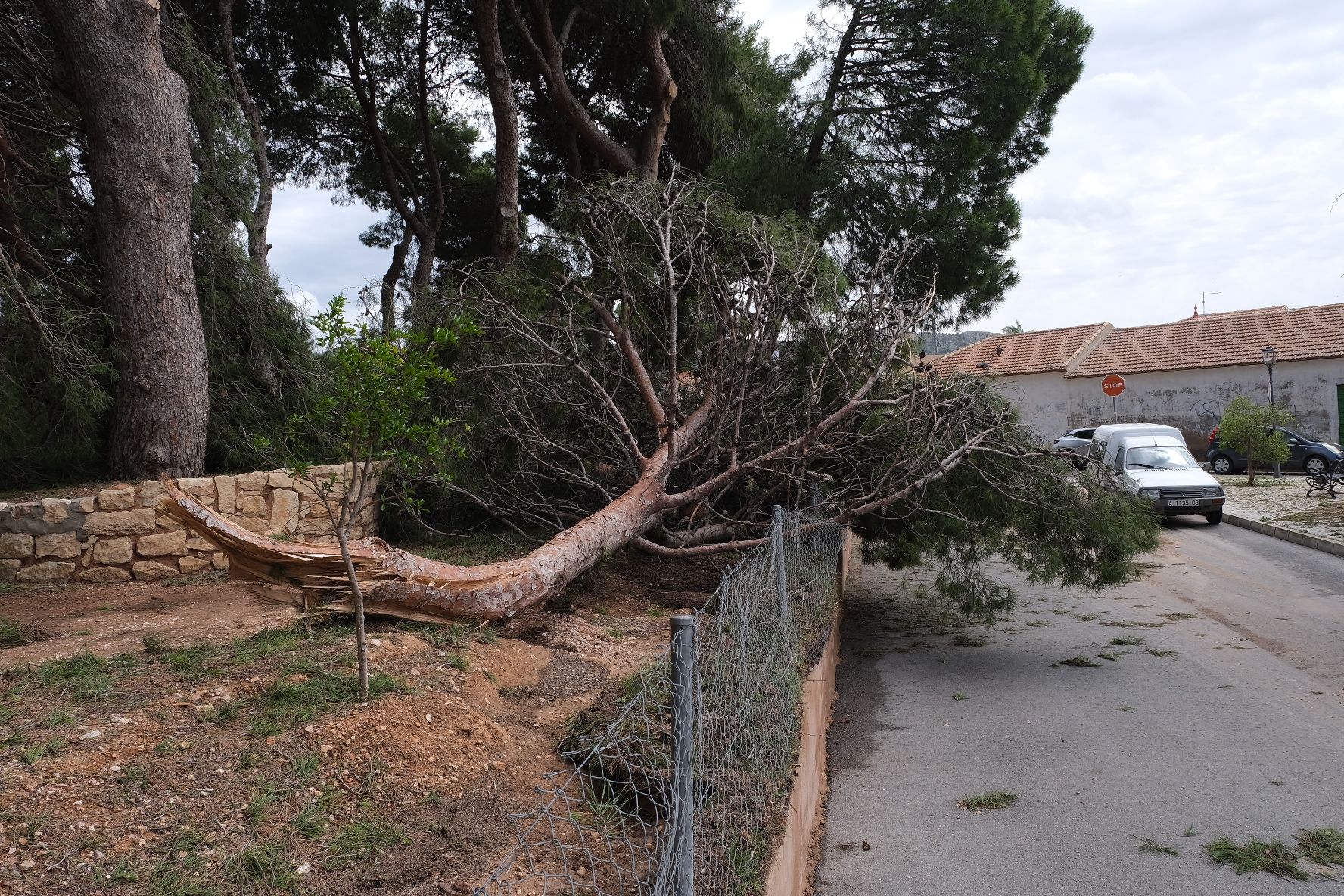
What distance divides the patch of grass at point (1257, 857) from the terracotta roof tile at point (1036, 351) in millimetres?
29272

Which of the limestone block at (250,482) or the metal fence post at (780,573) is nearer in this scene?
the metal fence post at (780,573)

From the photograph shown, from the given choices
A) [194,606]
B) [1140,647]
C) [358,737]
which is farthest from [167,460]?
[1140,647]

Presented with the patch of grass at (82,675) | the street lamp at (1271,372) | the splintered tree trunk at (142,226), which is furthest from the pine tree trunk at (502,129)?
the street lamp at (1271,372)

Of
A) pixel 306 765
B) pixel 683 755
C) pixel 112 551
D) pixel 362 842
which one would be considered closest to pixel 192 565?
pixel 112 551

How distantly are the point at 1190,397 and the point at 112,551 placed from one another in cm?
2999

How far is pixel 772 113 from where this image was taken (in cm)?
1466

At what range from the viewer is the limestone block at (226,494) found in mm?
7887

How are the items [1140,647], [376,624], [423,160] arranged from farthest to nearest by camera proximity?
[423,160] < [1140,647] < [376,624]

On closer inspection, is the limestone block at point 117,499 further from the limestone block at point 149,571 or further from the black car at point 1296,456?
the black car at point 1296,456

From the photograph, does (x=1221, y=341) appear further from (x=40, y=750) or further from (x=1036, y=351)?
(x=40, y=750)

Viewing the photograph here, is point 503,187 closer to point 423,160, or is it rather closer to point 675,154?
point 675,154

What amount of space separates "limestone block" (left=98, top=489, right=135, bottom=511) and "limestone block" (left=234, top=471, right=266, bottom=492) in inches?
31.5

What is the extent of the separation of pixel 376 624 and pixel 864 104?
12.2m

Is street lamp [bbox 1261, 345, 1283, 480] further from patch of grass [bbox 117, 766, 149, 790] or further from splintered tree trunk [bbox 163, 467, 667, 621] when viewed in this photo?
patch of grass [bbox 117, 766, 149, 790]
